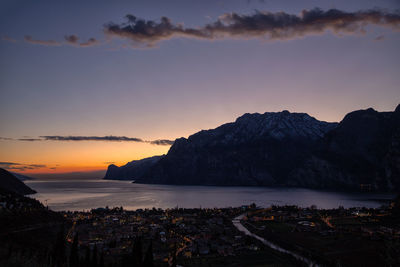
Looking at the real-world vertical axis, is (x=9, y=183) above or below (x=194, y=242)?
above

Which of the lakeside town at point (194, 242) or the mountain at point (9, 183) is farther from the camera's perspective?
the mountain at point (9, 183)

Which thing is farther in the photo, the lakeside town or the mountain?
the mountain

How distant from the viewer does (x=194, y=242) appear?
6525 centimetres

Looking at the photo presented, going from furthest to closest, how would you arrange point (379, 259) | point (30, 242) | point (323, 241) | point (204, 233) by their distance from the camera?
point (204, 233), point (323, 241), point (30, 242), point (379, 259)

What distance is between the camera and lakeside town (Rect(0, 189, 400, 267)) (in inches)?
1832

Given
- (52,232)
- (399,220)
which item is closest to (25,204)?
(52,232)

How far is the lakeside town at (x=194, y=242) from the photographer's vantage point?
46.5 m

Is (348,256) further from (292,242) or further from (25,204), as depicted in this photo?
(25,204)

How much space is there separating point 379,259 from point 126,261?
42009 mm

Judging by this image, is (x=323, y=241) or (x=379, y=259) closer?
(x=379, y=259)

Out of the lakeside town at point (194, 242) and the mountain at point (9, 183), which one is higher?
the mountain at point (9, 183)

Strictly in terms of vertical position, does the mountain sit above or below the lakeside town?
above

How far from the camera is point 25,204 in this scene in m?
86.9

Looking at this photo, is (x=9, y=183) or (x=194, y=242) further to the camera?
(x=9, y=183)
